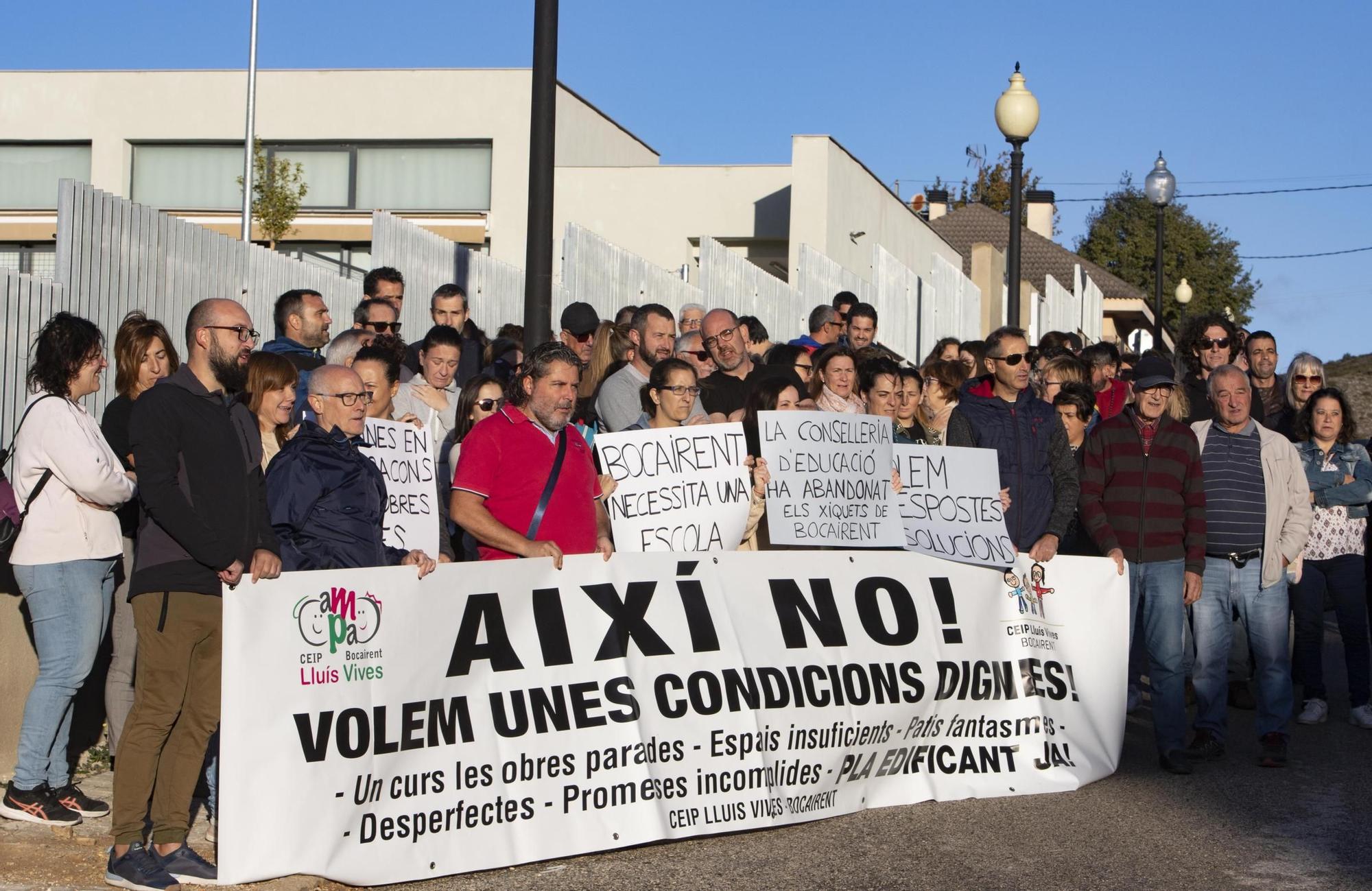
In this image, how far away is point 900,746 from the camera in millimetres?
7504

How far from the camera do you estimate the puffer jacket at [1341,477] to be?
998cm

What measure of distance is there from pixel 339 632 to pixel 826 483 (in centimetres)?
272

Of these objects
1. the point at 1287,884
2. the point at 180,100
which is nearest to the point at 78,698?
the point at 1287,884

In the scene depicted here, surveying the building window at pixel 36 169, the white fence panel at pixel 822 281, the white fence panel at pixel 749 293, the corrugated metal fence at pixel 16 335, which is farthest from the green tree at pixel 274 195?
the corrugated metal fence at pixel 16 335

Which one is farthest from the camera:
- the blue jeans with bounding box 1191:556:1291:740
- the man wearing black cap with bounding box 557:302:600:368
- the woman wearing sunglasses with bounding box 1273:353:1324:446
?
the woman wearing sunglasses with bounding box 1273:353:1324:446

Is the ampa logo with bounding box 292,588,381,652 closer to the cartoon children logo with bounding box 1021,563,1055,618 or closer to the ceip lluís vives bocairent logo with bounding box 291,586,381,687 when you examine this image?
the ceip lluís vives bocairent logo with bounding box 291,586,381,687

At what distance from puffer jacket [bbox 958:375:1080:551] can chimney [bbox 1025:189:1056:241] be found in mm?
55368

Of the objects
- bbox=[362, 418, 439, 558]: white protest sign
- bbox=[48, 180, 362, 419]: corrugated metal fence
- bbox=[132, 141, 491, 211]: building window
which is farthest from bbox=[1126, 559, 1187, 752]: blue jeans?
bbox=[132, 141, 491, 211]: building window

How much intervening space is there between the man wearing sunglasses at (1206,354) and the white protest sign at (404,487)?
5.68 m

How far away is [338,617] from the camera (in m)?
6.00

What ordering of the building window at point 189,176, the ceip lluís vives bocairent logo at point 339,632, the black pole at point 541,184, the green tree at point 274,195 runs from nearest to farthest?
the ceip lluís vives bocairent logo at point 339,632 → the black pole at point 541,184 → the green tree at point 274,195 → the building window at point 189,176

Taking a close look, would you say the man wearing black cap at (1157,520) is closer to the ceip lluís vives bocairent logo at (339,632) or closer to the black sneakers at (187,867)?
the ceip lluís vives bocairent logo at (339,632)

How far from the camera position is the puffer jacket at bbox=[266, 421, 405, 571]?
6.20 metres

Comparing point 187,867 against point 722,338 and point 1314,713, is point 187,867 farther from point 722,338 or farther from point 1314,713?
point 1314,713
